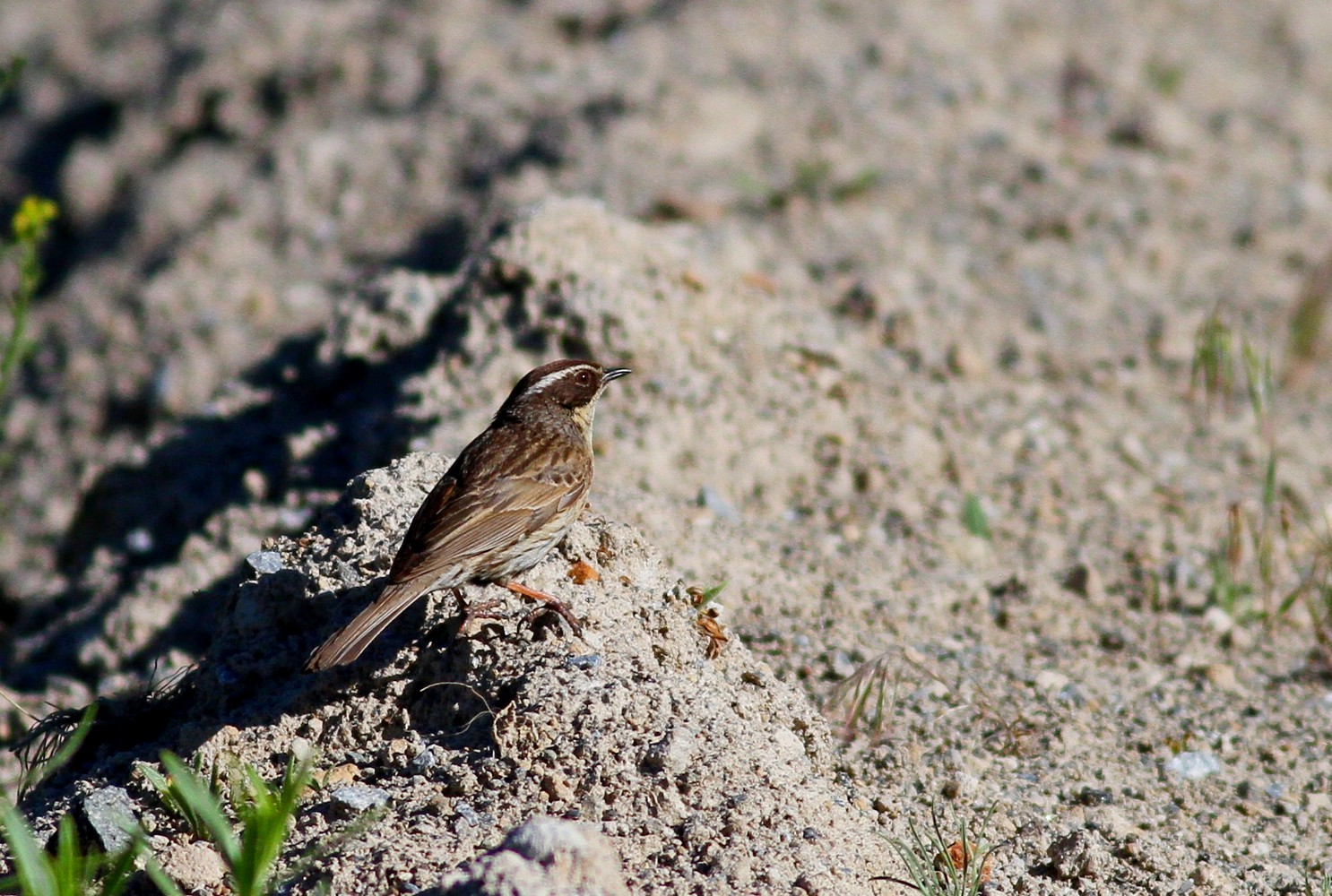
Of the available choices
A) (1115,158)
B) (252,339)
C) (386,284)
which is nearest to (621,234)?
(386,284)

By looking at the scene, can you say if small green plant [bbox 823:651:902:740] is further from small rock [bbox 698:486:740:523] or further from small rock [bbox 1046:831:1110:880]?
small rock [bbox 698:486:740:523]

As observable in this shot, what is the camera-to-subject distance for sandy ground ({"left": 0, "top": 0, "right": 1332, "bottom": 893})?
5.00 m

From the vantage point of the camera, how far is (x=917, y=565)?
691cm

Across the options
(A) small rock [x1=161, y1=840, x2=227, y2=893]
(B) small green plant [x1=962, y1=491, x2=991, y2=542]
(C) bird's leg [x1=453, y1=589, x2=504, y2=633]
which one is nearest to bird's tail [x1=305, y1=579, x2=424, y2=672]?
(C) bird's leg [x1=453, y1=589, x2=504, y2=633]

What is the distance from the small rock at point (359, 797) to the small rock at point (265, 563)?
1.11 m

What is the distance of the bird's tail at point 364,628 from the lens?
4785mm

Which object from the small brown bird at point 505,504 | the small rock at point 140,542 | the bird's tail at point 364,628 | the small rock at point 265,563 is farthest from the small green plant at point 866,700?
the small rock at point 140,542

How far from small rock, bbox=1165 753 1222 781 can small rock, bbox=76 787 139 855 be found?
372 cm

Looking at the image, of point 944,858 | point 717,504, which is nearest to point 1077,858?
point 944,858

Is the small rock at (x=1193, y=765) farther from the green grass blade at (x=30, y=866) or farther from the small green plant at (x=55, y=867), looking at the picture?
the green grass blade at (x=30, y=866)

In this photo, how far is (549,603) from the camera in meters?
5.11

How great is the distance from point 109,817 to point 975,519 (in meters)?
4.20

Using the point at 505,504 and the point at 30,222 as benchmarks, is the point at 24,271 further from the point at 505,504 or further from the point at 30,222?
the point at 505,504

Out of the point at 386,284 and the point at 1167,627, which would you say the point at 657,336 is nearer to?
the point at 386,284
